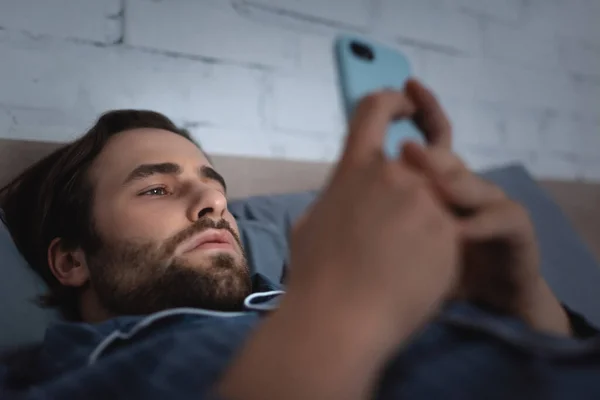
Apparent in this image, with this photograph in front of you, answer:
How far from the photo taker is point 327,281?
1.09ft

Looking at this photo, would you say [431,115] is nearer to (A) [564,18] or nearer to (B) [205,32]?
(B) [205,32]

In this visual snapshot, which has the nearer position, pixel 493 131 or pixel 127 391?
pixel 127 391

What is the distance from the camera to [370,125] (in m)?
0.38

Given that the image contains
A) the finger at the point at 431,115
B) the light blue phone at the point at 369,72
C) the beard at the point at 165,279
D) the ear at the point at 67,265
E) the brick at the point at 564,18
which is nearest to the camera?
the finger at the point at 431,115

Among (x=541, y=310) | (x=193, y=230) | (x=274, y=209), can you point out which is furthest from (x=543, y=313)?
(x=274, y=209)

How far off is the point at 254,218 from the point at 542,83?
3.28 ft

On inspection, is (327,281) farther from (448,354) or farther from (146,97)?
(146,97)

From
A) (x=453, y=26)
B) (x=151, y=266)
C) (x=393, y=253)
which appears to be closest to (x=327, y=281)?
(x=393, y=253)

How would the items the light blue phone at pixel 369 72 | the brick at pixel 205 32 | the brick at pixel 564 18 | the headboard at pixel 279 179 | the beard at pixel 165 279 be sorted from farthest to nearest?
the brick at pixel 564 18, the brick at pixel 205 32, the headboard at pixel 279 179, the beard at pixel 165 279, the light blue phone at pixel 369 72

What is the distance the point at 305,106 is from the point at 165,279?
0.66 m

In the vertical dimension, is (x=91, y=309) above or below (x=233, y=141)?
below

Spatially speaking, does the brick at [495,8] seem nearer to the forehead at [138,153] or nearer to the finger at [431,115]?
the forehead at [138,153]

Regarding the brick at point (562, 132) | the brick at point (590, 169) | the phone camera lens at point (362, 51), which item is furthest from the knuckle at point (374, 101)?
the brick at point (590, 169)

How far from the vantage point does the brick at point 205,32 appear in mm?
1137
